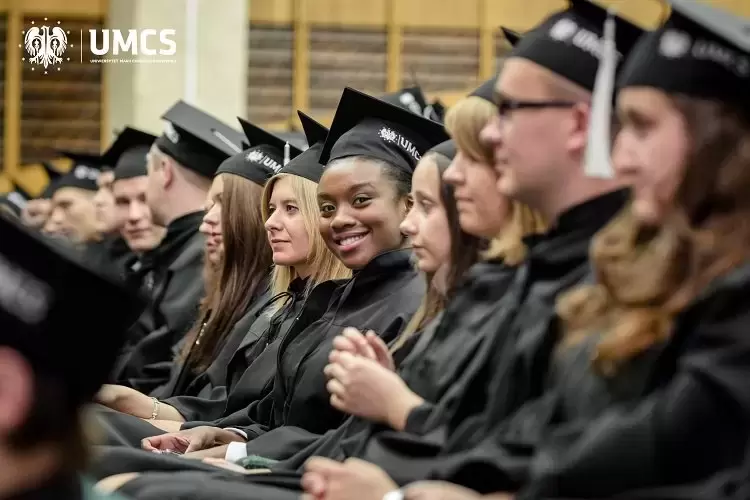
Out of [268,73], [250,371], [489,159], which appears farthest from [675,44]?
[268,73]

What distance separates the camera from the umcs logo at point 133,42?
10.6 meters

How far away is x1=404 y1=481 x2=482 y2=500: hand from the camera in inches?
95.2

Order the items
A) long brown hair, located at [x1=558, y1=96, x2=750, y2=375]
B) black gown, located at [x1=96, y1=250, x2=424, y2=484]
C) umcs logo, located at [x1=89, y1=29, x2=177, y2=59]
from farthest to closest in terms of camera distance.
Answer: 1. umcs logo, located at [x1=89, y1=29, x2=177, y2=59]
2. black gown, located at [x1=96, y1=250, x2=424, y2=484]
3. long brown hair, located at [x1=558, y1=96, x2=750, y2=375]

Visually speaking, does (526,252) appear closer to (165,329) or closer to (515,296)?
(515,296)

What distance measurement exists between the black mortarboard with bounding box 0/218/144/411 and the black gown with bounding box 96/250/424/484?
1932mm

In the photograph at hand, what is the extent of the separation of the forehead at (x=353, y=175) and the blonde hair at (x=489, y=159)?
95cm

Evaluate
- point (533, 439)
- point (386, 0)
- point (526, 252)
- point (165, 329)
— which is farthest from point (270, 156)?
point (386, 0)

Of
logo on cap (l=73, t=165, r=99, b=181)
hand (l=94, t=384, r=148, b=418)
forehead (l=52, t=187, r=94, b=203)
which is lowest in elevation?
hand (l=94, t=384, r=148, b=418)

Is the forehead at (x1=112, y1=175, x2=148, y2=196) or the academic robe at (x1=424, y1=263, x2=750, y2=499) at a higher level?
the academic robe at (x1=424, y1=263, x2=750, y2=499)

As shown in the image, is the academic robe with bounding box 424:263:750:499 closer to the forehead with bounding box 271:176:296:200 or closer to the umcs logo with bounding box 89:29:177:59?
the forehead with bounding box 271:176:296:200

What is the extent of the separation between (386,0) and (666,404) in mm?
9834

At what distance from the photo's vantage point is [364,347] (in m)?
3.26

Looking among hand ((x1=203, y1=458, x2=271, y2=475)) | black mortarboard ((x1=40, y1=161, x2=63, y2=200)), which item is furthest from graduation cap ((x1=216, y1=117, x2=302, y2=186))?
black mortarboard ((x1=40, y1=161, x2=63, y2=200))

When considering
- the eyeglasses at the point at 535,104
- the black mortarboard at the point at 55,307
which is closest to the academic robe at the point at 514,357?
the eyeglasses at the point at 535,104
